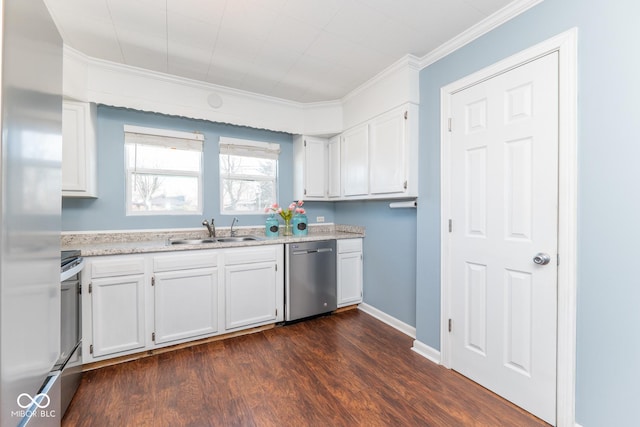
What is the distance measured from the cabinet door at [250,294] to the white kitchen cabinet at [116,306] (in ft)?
2.31

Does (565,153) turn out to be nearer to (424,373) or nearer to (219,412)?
(424,373)

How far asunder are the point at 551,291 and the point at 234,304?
97.0 inches

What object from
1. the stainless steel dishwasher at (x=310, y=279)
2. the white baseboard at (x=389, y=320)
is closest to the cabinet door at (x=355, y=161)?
the stainless steel dishwasher at (x=310, y=279)

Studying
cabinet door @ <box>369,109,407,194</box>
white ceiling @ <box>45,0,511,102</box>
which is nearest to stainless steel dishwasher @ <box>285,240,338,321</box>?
cabinet door @ <box>369,109,407,194</box>

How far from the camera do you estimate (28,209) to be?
80cm

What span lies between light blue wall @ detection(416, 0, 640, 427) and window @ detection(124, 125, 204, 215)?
123 inches

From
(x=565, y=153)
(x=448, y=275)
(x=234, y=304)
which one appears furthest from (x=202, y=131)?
(x=565, y=153)

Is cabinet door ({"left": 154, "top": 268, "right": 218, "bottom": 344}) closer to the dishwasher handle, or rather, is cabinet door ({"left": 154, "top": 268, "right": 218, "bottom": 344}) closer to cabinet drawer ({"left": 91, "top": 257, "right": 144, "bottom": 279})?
cabinet drawer ({"left": 91, "top": 257, "right": 144, "bottom": 279})

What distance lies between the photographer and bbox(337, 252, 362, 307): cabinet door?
130 inches

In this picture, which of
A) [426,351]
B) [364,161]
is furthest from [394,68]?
[426,351]

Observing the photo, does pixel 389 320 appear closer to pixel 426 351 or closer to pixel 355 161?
pixel 426 351

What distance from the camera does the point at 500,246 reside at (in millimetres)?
1858

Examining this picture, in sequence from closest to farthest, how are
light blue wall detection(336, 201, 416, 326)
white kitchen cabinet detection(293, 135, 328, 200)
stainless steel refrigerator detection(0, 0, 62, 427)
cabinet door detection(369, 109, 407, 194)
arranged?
stainless steel refrigerator detection(0, 0, 62, 427) → cabinet door detection(369, 109, 407, 194) → light blue wall detection(336, 201, 416, 326) → white kitchen cabinet detection(293, 135, 328, 200)

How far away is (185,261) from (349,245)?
5.94ft
